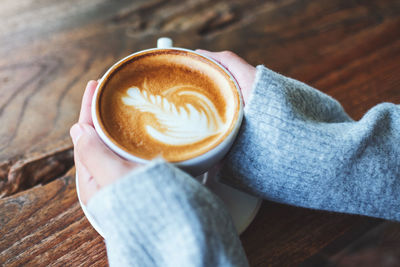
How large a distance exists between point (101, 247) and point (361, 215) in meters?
0.53

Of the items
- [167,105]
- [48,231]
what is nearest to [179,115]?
[167,105]

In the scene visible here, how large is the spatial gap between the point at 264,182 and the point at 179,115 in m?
0.20

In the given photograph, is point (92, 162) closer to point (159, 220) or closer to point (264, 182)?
point (159, 220)

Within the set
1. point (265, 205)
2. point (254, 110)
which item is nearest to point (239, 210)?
point (265, 205)

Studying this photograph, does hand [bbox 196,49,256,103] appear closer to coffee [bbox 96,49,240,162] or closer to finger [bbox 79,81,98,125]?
coffee [bbox 96,49,240,162]

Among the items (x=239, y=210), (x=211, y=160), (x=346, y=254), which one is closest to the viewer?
(x=346, y=254)

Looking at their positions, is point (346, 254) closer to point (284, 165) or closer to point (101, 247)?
point (284, 165)

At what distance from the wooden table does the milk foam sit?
224mm

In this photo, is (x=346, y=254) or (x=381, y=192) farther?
(x=381, y=192)

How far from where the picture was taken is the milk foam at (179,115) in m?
0.58

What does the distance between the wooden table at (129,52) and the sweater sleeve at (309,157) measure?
0.08 metres

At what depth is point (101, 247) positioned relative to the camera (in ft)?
2.04

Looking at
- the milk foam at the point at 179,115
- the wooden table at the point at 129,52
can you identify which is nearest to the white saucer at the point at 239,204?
the wooden table at the point at 129,52

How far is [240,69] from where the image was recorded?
655 millimetres
